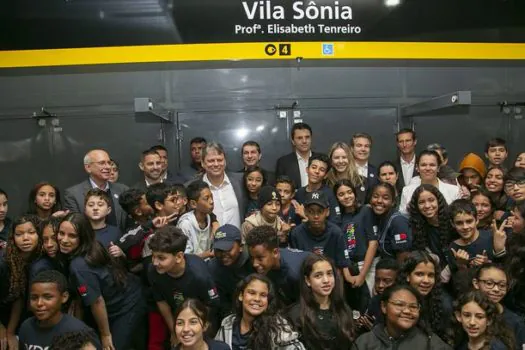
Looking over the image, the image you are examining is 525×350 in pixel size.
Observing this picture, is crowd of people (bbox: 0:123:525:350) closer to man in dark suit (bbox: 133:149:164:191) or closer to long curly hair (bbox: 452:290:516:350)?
long curly hair (bbox: 452:290:516:350)

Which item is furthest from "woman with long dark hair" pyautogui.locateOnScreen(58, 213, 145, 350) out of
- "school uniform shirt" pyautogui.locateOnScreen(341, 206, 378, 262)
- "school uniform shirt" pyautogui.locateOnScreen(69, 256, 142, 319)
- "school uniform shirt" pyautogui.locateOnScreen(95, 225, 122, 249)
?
"school uniform shirt" pyautogui.locateOnScreen(341, 206, 378, 262)

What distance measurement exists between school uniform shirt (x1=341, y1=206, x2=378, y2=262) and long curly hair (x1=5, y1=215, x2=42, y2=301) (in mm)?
2172

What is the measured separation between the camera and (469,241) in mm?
Result: 3896

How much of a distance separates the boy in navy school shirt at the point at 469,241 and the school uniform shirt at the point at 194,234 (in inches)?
66.7

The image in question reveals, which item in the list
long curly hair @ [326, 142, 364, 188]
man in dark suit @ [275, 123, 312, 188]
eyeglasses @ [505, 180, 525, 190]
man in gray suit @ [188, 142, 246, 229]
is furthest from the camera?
man in dark suit @ [275, 123, 312, 188]

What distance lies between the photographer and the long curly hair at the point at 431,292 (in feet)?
11.7

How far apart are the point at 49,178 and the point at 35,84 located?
984 millimetres

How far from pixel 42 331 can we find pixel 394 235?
2.39 meters

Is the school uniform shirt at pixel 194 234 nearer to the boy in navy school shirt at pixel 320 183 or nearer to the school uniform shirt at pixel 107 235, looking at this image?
the school uniform shirt at pixel 107 235

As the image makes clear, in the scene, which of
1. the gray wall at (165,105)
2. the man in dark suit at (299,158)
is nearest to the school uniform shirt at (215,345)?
the man in dark suit at (299,158)

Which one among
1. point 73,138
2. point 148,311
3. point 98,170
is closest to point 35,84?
point 73,138

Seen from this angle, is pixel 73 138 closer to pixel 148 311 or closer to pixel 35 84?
pixel 35 84

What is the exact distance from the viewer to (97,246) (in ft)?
11.9

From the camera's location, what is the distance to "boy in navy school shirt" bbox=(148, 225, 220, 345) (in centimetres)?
345
